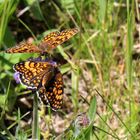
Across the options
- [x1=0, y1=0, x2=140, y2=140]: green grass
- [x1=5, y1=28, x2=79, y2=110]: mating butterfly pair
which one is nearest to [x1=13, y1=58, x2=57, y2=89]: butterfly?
[x1=5, y1=28, x2=79, y2=110]: mating butterfly pair

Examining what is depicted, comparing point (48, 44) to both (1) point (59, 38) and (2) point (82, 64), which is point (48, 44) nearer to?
(1) point (59, 38)

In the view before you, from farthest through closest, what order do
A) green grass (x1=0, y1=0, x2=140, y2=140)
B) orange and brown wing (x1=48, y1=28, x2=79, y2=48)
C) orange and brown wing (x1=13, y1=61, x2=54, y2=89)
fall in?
green grass (x1=0, y1=0, x2=140, y2=140), orange and brown wing (x1=48, y1=28, x2=79, y2=48), orange and brown wing (x1=13, y1=61, x2=54, y2=89)

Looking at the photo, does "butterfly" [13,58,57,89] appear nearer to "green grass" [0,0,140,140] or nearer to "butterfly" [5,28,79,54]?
"butterfly" [5,28,79,54]

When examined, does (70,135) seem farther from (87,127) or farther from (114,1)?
(114,1)

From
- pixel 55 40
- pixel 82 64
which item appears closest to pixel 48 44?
pixel 55 40

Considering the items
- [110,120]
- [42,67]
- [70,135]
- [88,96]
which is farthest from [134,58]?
[42,67]

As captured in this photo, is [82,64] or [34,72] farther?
[82,64]

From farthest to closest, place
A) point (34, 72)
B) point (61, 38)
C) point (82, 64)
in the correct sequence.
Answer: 1. point (82, 64)
2. point (61, 38)
3. point (34, 72)
